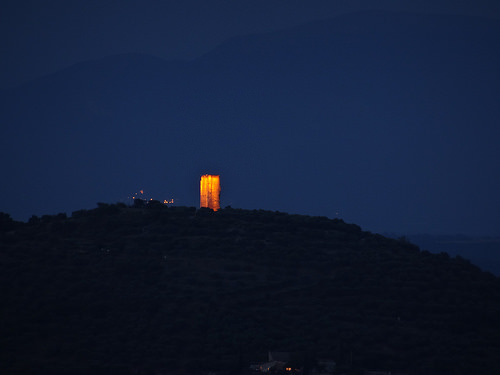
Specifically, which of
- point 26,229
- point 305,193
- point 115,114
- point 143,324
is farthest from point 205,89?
point 143,324

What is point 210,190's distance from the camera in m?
52.6

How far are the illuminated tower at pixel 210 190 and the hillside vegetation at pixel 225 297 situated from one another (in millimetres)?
4248

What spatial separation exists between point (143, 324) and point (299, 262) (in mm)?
10030

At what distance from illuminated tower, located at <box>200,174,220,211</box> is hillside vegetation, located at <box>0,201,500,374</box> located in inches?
167

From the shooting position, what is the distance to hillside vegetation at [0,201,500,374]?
102 feet

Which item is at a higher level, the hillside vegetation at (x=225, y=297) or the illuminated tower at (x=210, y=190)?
the illuminated tower at (x=210, y=190)

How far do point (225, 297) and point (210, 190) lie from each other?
16082mm

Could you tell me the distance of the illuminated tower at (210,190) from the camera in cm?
5253

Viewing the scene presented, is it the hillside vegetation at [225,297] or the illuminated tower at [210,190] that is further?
the illuminated tower at [210,190]

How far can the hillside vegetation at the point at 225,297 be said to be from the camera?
31.1 m

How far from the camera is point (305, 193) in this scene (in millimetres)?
148625

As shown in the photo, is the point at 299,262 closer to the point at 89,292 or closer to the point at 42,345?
the point at 89,292

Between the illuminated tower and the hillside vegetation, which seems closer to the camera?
the hillside vegetation

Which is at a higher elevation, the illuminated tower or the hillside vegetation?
the illuminated tower
